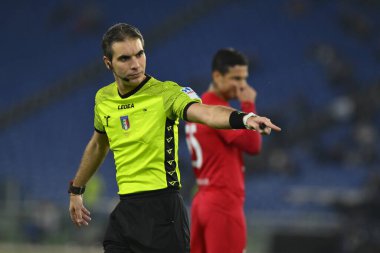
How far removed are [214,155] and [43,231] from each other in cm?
741

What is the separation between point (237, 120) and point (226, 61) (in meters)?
2.47

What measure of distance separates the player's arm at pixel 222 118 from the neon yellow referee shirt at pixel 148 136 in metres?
0.23

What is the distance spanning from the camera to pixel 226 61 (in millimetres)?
6008

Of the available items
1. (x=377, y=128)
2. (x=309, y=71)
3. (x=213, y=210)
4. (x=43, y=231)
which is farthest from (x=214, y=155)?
(x=309, y=71)

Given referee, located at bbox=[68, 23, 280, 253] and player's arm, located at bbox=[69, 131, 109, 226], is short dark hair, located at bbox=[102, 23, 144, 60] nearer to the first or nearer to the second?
referee, located at bbox=[68, 23, 280, 253]

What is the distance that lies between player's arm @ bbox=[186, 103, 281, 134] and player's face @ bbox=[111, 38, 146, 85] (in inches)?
16.3

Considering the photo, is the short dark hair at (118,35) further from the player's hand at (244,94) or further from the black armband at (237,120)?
the player's hand at (244,94)

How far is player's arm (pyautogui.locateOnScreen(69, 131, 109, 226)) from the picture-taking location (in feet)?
15.6

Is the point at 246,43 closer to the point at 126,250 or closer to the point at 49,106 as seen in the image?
the point at 49,106

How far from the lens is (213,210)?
18.9ft

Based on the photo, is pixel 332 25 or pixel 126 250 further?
pixel 332 25

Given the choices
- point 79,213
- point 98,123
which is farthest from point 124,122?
point 79,213

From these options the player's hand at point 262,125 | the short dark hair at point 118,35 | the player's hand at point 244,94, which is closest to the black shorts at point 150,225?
the short dark hair at point 118,35

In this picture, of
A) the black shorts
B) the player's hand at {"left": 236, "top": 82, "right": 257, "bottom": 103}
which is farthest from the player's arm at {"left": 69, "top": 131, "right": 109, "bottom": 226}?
the player's hand at {"left": 236, "top": 82, "right": 257, "bottom": 103}
